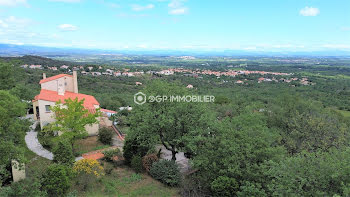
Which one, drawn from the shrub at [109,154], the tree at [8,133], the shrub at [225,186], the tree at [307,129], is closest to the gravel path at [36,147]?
the shrub at [109,154]

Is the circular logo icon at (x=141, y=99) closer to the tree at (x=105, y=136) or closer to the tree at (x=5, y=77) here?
the tree at (x=105, y=136)

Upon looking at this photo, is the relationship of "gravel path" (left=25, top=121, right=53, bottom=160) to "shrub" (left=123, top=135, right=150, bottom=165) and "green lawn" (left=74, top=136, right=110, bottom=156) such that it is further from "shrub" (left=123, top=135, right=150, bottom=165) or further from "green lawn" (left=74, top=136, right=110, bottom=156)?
"shrub" (left=123, top=135, right=150, bottom=165)

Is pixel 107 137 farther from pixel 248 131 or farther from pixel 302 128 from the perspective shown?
pixel 302 128

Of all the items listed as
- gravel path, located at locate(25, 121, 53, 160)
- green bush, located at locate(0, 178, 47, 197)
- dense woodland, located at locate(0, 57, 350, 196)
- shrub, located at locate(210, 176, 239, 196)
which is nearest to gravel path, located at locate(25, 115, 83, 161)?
gravel path, located at locate(25, 121, 53, 160)

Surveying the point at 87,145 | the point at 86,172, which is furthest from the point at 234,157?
the point at 87,145

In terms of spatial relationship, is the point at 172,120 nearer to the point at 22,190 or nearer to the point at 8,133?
the point at 22,190

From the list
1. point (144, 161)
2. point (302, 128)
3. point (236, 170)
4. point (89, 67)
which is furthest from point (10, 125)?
point (89, 67)
